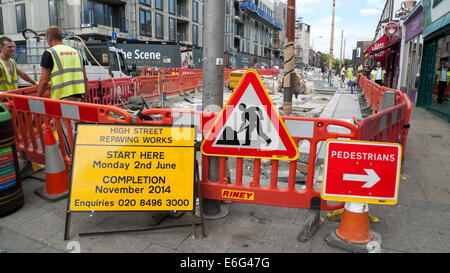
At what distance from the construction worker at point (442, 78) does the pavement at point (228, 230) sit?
29.4ft

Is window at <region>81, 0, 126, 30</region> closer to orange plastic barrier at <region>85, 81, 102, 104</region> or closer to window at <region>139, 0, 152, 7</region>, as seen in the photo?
window at <region>139, 0, 152, 7</region>

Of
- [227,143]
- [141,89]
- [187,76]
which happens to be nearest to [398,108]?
[227,143]

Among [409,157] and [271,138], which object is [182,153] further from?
[409,157]

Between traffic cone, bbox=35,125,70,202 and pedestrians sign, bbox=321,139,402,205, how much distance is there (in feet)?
10.2

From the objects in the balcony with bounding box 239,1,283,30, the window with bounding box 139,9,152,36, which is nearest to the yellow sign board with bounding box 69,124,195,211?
the window with bounding box 139,9,152,36

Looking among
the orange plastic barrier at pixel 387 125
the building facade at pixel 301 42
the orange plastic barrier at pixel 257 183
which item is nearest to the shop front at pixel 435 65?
the orange plastic barrier at pixel 387 125

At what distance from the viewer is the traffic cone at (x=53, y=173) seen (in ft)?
12.9

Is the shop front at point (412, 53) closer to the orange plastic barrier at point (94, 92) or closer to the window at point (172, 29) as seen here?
the orange plastic barrier at point (94, 92)

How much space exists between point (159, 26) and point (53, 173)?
37.4 metres

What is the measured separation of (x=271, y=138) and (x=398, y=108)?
263 centimetres

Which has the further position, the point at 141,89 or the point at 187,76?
the point at 187,76

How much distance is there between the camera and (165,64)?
1185 inches
